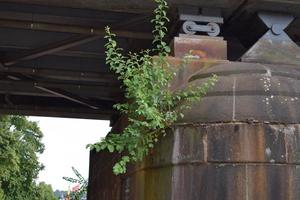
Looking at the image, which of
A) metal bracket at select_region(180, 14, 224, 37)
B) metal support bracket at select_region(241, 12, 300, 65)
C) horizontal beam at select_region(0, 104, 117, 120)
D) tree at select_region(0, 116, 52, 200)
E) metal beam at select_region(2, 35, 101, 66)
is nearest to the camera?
metal support bracket at select_region(241, 12, 300, 65)

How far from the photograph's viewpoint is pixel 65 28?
415 inches

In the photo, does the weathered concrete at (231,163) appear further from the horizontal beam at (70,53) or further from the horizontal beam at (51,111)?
the horizontal beam at (51,111)

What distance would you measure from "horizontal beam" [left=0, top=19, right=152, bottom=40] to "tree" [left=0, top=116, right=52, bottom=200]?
80.4 feet

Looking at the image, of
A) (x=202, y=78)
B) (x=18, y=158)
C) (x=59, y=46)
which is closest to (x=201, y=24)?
(x=202, y=78)

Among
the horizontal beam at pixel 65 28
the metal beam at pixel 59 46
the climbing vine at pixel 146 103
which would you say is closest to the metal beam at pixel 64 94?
the metal beam at pixel 59 46

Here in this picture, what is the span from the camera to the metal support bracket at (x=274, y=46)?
8859mm

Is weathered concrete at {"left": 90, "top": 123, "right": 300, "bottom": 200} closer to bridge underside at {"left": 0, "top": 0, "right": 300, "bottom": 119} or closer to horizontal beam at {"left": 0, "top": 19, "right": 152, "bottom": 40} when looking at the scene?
bridge underside at {"left": 0, "top": 0, "right": 300, "bottom": 119}

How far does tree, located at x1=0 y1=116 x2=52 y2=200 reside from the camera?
35.3 metres

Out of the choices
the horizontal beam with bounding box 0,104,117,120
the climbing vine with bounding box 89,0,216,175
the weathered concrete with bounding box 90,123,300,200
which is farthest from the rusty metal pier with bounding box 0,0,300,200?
the horizontal beam with bounding box 0,104,117,120

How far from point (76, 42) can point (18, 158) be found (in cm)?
2844

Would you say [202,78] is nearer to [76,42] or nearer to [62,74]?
[76,42]

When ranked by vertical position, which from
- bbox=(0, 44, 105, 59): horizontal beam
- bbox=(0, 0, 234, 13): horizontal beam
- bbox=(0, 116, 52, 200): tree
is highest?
bbox=(0, 116, 52, 200): tree

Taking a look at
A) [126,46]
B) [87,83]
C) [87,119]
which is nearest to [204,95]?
[126,46]

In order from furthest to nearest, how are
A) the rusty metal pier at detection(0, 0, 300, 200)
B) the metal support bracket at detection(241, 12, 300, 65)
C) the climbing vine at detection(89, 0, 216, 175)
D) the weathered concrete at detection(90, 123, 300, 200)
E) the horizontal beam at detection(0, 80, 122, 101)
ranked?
1. the horizontal beam at detection(0, 80, 122, 101)
2. the metal support bracket at detection(241, 12, 300, 65)
3. the climbing vine at detection(89, 0, 216, 175)
4. the rusty metal pier at detection(0, 0, 300, 200)
5. the weathered concrete at detection(90, 123, 300, 200)
